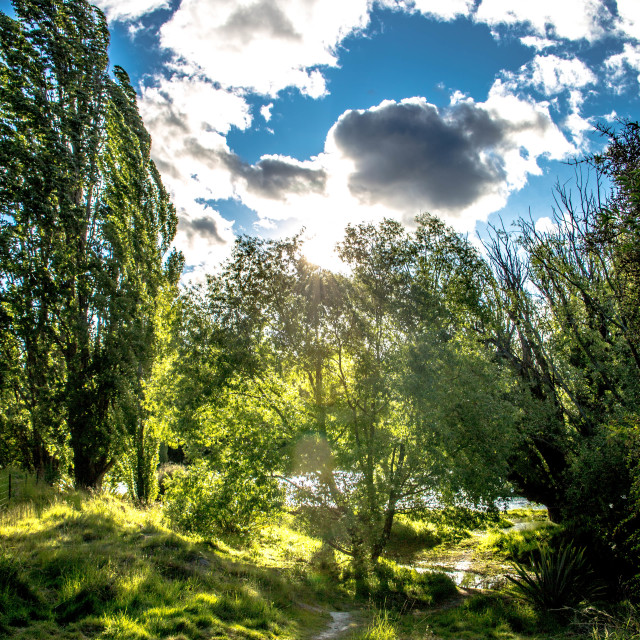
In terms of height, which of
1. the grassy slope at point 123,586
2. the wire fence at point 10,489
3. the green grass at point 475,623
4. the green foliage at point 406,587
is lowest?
the green foliage at point 406,587

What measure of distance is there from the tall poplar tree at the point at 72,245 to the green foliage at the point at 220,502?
4051 mm

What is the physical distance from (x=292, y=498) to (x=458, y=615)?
17.0 feet

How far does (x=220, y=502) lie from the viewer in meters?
11.7

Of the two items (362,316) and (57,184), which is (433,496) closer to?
(362,316)

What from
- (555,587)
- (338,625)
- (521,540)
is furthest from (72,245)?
(521,540)

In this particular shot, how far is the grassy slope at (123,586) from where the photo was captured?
19.4 feet

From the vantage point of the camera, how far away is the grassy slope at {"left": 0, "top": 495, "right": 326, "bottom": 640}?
19.4 feet

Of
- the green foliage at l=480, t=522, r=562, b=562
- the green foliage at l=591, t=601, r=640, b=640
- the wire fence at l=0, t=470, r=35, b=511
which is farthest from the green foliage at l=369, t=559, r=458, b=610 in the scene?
the wire fence at l=0, t=470, r=35, b=511

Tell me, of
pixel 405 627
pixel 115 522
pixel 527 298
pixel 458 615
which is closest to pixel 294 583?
pixel 405 627

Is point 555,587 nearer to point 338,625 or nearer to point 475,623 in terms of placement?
point 475,623

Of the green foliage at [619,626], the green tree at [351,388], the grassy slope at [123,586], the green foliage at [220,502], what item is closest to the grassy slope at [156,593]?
the grassy slope at [123,586]

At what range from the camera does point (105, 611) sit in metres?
6.15

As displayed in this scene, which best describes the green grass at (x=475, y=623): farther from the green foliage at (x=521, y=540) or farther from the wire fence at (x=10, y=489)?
the wire fence at (x=10, y=489)

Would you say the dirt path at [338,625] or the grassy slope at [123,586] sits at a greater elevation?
the grassy slope at [123,586]
